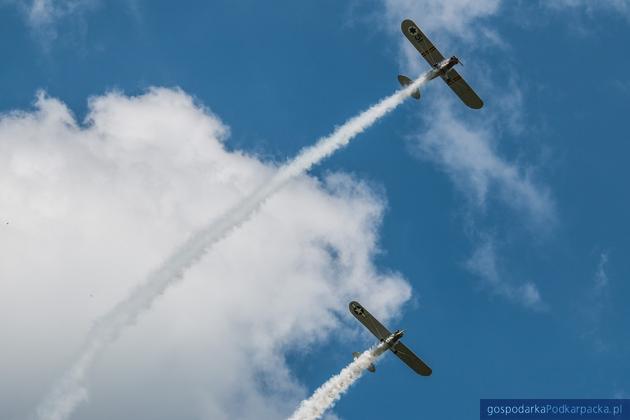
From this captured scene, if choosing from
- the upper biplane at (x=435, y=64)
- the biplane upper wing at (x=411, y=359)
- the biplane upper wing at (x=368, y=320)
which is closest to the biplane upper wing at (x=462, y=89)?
the upper biplane at (x=435, y=64)

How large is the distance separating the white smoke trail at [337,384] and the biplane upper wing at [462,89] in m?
20.8

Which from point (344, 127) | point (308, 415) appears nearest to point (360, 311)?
→ point (308, 415)

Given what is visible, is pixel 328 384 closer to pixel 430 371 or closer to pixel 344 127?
pixel 430 371

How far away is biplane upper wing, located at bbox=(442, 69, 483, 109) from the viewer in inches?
3292

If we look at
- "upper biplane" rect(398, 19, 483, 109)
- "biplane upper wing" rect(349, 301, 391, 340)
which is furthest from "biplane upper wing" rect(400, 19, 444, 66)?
"biplane upper wing" rect(349, 301, 391, 340)

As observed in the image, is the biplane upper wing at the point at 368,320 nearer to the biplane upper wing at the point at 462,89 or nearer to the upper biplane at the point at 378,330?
the upper biplane at the point at 378,330

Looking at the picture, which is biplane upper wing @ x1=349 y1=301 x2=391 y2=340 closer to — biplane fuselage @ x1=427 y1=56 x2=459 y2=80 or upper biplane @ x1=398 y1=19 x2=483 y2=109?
upper biplane @ x1=398 y1=19 x2=483 y2=109

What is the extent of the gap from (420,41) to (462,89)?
17.4ft

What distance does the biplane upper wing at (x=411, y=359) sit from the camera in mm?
86500

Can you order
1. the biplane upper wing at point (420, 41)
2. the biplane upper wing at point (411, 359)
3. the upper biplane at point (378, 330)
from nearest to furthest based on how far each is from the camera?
the biplane upper wing at point (420, 41)
the upper biplane at point (378, 330)
the biplane upper wing at point (411, 359)

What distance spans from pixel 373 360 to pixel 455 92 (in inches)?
883

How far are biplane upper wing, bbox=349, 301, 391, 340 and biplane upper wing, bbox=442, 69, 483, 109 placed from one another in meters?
18.6

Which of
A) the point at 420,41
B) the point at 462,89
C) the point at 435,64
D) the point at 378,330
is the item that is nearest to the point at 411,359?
the point at 378,330

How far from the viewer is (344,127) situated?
3302 inches
